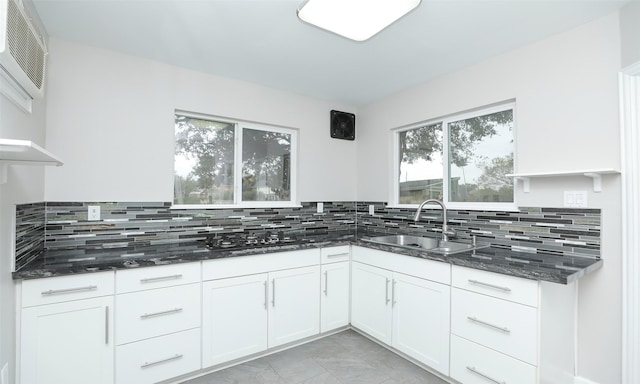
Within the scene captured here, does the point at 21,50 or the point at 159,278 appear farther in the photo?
the point at 159,278

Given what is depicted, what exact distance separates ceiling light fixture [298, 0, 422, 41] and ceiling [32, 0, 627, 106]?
0.69 ft

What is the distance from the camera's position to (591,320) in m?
1.90

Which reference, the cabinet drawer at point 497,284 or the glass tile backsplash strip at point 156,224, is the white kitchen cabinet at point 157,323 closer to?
the glass tile backsplash strip at point 156,224

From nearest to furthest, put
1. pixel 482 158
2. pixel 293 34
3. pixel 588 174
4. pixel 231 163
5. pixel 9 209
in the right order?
1. pixel 9 209
2. pixel 588 174
3. pixel 293 34
4. pixel 482 158
5. pixel 231 163

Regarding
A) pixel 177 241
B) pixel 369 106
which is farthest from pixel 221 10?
pixel 369 106

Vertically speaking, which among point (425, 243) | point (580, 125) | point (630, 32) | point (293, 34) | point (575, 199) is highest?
point (293, 34)

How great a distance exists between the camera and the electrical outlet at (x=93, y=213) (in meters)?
2.21

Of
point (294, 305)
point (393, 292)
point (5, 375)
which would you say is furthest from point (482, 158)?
point (5, 375)

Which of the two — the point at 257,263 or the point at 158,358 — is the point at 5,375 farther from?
the point at 257,263

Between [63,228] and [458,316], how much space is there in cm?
279

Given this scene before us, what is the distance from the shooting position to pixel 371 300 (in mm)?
2637

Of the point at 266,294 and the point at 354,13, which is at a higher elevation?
the point at 354,13

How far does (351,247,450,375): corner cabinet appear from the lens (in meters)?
2.09

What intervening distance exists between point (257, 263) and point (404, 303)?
3.90 ft
